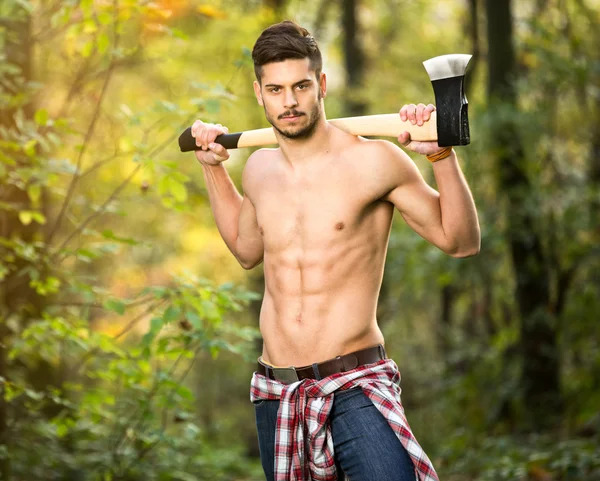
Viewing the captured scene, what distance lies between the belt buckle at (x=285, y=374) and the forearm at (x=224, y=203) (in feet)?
2.12

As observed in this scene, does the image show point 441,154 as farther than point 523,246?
No

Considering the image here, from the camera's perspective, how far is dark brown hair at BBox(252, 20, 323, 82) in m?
2.83

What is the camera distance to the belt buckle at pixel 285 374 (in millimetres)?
2920

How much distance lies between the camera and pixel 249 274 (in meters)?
11.9

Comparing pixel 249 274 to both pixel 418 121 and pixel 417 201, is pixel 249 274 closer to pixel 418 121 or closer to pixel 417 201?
pixel 417 201

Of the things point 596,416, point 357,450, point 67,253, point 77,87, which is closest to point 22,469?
point 67,253

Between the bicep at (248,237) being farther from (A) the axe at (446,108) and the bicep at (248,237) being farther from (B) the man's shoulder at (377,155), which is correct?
(A) the axe at (446,108)

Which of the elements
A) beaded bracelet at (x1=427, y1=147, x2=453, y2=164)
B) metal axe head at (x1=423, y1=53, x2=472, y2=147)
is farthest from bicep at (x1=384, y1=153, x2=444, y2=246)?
metal axe head at (x1=423, y1=53, x2=472, y2=147)

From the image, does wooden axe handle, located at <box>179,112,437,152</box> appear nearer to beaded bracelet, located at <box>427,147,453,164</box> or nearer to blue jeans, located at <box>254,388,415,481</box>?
beaded bracelet, located at <box>427,147,453,164</box>

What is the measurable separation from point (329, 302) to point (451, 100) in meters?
0.82

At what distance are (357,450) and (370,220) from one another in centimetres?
81

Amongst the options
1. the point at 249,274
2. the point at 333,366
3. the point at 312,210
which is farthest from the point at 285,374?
the point at 249,274

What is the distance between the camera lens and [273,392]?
9.84ft

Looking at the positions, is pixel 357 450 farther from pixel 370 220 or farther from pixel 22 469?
pixel 22 469
